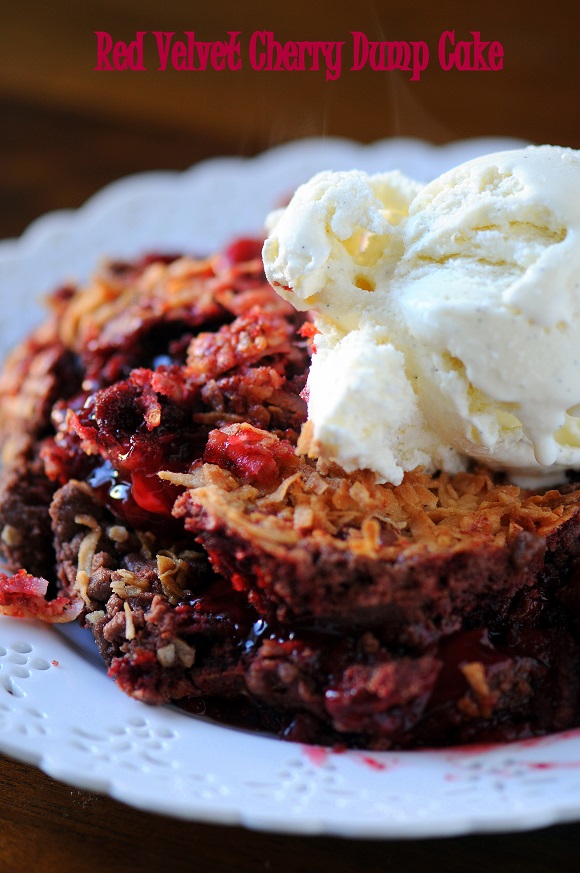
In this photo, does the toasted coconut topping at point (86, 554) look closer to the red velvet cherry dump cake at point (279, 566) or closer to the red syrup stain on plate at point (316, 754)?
the red velvet cherry dump cake at point (279, 566)

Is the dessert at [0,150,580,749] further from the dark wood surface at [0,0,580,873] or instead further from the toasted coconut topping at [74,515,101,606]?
the dark wood surface at [0,0,580,873]

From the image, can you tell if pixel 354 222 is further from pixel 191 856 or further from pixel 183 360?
pixel 191 856

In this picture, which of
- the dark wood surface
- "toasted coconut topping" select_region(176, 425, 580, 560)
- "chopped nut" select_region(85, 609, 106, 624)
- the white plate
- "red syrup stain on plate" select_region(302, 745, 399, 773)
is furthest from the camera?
the dark wood surface

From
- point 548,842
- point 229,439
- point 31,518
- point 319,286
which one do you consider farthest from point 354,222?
point 548,842

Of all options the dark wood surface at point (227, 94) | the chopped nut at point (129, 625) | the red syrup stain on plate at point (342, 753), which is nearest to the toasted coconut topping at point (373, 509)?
the chopped nut at point (129, 625)

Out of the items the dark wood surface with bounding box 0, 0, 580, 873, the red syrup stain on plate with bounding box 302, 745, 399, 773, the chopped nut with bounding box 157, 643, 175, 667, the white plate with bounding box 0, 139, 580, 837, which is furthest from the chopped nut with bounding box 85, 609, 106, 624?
the dark wood surface with bounding box 0, 0, 580, 873

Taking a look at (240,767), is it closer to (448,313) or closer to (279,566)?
(279,566)

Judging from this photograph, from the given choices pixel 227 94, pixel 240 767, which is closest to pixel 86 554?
pixel 240 767
